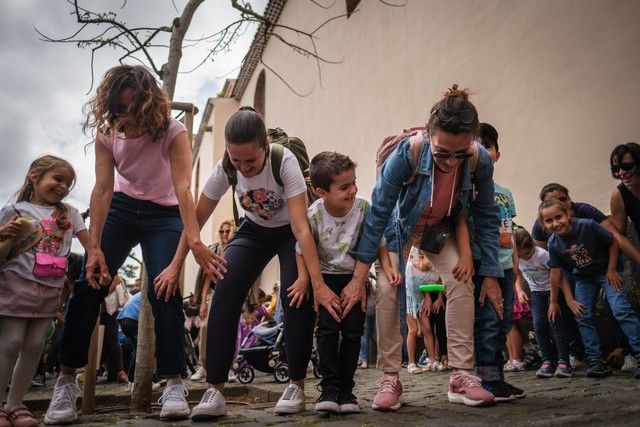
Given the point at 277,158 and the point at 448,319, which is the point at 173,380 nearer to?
the point at 277,158

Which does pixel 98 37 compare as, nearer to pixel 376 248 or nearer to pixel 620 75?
pixel 376 248

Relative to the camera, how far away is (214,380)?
9.00ft

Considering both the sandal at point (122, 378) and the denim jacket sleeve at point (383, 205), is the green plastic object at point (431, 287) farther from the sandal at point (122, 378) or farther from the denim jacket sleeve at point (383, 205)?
the sandal at point (122, 378)

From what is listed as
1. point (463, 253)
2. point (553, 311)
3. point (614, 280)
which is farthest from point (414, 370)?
point (463, 253)

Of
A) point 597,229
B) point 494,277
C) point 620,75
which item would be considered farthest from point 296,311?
point 620,75

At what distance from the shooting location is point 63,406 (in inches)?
107

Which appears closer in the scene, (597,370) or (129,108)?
(129,108)

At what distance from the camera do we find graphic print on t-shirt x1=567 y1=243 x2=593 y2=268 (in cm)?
426

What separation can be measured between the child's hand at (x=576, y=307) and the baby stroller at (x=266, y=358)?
3099 mm

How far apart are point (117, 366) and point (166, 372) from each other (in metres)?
5.35

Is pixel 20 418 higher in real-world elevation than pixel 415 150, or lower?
lower

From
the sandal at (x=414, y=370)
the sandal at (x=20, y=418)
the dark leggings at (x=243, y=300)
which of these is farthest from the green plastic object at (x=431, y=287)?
the sandal at (x=20, y=418)

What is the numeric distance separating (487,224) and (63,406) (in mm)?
2444

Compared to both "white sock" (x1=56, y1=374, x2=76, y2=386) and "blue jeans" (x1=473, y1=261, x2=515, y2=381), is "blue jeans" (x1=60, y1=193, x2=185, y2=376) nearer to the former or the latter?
"white sock" (x1=56, y1=374, x2=76, y2=386)
